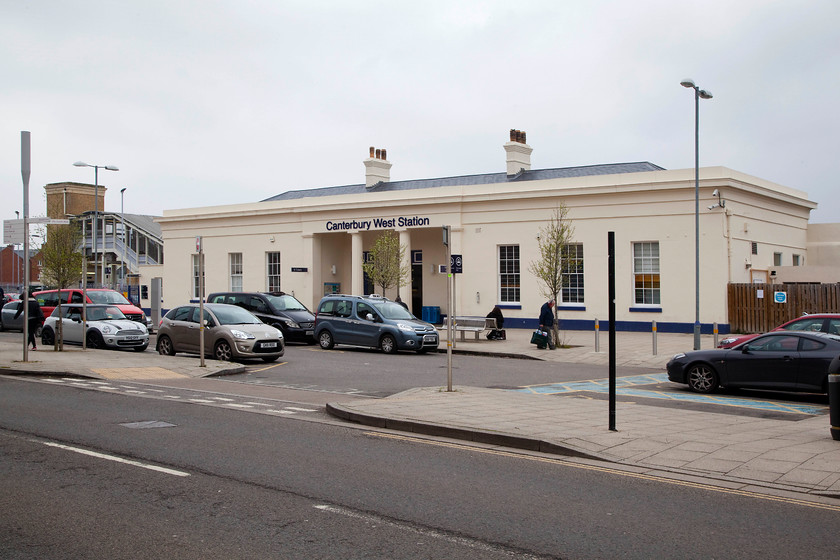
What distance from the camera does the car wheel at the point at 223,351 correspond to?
19906 mm

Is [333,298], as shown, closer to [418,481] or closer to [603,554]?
[418,481]

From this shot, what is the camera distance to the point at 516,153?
127 ft

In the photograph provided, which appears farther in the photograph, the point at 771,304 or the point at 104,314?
the point at 771,304

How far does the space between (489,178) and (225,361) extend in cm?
2368

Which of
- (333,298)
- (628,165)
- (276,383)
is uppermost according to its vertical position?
(628,165)

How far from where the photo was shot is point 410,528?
5.86 m

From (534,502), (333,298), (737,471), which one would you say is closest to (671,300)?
(333,298)

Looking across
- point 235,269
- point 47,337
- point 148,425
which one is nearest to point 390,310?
point 47,337

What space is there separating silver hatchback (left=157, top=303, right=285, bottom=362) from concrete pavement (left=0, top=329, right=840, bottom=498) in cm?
264

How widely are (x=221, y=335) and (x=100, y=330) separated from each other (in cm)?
519

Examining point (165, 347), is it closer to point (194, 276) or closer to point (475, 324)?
point (475, 324)

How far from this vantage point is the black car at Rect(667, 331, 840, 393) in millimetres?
13875

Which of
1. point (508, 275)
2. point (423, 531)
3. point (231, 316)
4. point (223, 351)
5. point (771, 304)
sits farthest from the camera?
point (508, 275)

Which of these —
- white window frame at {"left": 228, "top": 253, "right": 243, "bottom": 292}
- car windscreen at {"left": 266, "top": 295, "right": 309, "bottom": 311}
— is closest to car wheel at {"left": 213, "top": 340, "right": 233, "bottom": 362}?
car windscreen at {"left": 266, "top": 295, "right": 309, "bottom": 311}
